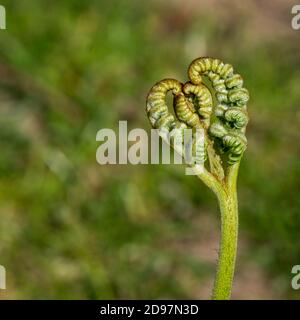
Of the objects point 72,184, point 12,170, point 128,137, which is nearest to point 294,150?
point 128,137

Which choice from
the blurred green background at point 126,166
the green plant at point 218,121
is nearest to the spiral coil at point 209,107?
the green plant at point 218,121

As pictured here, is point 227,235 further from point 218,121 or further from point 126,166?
point 126,166

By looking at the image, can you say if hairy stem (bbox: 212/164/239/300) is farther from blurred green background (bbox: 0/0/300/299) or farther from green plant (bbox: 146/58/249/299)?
blurred green background (bbox: 0/0/300/299)

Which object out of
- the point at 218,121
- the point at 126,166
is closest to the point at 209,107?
the point at 218,121

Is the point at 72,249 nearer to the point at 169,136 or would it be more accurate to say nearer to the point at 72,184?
the point at 72,184

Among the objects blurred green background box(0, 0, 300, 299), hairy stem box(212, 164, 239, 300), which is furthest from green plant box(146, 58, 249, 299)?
blurred green background box(0, 0, 300, 299)

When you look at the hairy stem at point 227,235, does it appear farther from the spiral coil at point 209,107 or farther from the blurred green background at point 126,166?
the blurred green background at point 126,166
